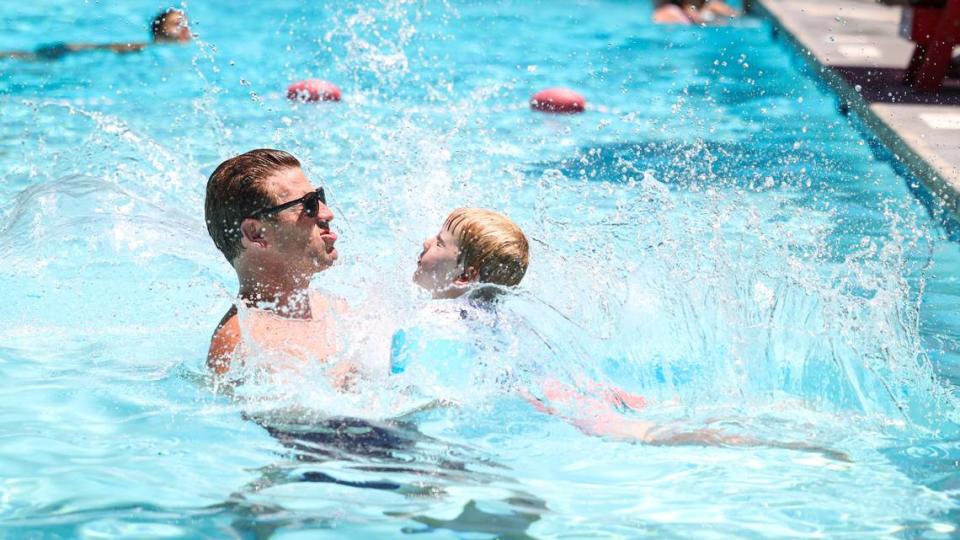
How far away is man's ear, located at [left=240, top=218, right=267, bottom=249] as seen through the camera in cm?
378

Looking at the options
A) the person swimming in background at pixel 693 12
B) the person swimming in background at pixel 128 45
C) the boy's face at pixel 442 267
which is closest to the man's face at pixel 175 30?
the person swimming in background at pixel 128 45

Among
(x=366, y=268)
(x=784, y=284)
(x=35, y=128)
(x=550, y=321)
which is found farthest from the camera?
(x=35, y=128)

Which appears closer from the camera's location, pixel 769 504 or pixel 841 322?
pixel 769 504

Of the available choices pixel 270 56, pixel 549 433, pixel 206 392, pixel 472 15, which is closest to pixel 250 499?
pixel 206 392

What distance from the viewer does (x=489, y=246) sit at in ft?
12.7

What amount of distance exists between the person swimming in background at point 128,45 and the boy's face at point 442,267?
23.2ft

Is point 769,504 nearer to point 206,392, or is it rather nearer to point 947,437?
point 947,437

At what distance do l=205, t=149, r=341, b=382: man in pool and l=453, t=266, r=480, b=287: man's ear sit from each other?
416mm

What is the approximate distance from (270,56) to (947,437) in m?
8.28

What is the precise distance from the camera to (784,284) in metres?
4.61

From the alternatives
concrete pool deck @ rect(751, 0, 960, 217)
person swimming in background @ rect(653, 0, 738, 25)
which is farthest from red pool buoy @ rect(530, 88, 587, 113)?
person swimming in background @ rect(653, 0, 738, 25)

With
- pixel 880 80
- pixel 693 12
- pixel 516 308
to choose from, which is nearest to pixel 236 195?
pixel 516 308

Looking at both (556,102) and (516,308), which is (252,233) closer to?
(516,308)

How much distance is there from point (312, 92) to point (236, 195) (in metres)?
5.64
